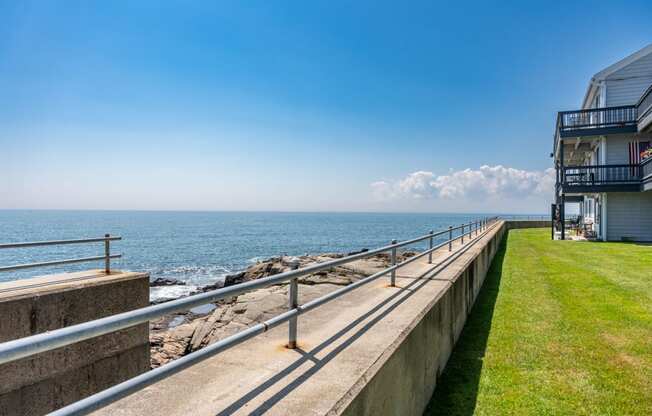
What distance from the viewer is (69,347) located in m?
6.84

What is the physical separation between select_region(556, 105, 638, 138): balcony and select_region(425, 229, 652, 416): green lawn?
12.5m

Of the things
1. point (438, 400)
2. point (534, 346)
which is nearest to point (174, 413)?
point (438, 400)

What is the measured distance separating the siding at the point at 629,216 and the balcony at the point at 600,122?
3623 millimetres

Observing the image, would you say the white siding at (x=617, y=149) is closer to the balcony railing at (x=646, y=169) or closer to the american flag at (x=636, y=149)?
the american flag at (x=636, y=149)

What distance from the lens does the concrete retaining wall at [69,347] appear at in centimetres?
611

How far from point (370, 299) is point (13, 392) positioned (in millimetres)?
5431

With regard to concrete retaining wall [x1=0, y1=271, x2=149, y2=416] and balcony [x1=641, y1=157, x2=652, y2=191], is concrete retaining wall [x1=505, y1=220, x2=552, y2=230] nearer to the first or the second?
balcony [x1=641, y1=157, x2=652, y2=191]

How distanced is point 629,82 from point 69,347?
27.6 m

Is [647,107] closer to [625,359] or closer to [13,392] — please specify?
[625,359]

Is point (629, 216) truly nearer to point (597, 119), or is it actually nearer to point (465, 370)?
point (597, 119)

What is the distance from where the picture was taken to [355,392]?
2738 millimetres

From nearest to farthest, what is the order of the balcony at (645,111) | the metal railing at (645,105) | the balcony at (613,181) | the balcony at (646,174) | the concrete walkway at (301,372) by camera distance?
the concrete walkway at (301,372) < the balcony at (645,111) < the metal railing at (645,105) < the balcony at (646,174) < the balcony at (613,181)

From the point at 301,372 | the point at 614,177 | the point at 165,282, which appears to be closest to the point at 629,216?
the point at 614,177

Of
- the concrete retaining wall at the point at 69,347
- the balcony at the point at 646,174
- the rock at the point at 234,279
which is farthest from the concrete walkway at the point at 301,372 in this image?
the rock at the point at 234,279
